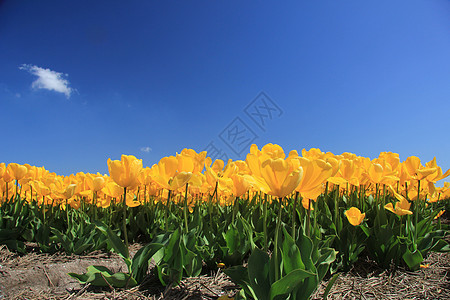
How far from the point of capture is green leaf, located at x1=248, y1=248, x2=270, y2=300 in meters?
1.55

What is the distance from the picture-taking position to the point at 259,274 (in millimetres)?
1573

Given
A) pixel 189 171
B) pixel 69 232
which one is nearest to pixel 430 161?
pixel 189 171

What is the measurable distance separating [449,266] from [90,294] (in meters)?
3.18

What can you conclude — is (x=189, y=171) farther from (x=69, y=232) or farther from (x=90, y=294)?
(x=69, y=232)

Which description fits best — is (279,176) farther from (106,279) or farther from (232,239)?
(106,279)

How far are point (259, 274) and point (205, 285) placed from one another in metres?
0.59

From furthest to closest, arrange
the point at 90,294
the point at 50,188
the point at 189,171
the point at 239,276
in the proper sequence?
the point at 50,188 < the point at 189,171 < the point at 90,294 < the point at 239,276

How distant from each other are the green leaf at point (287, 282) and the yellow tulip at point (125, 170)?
1114mm

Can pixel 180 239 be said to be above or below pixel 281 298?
above

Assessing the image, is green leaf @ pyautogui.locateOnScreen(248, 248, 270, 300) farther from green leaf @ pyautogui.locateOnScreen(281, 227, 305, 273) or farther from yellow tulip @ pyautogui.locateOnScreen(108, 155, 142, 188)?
yellow tulip @ pyautogui.locateOnScreen(108, 155, 142, 188)

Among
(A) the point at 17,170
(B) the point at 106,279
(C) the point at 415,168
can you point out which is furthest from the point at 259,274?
(A) the point at 17,170

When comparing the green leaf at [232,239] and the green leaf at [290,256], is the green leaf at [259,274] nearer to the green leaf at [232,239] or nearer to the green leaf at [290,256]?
the green leaf at [290,256]

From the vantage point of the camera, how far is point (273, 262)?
153 cm

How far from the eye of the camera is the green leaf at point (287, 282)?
1344mm
